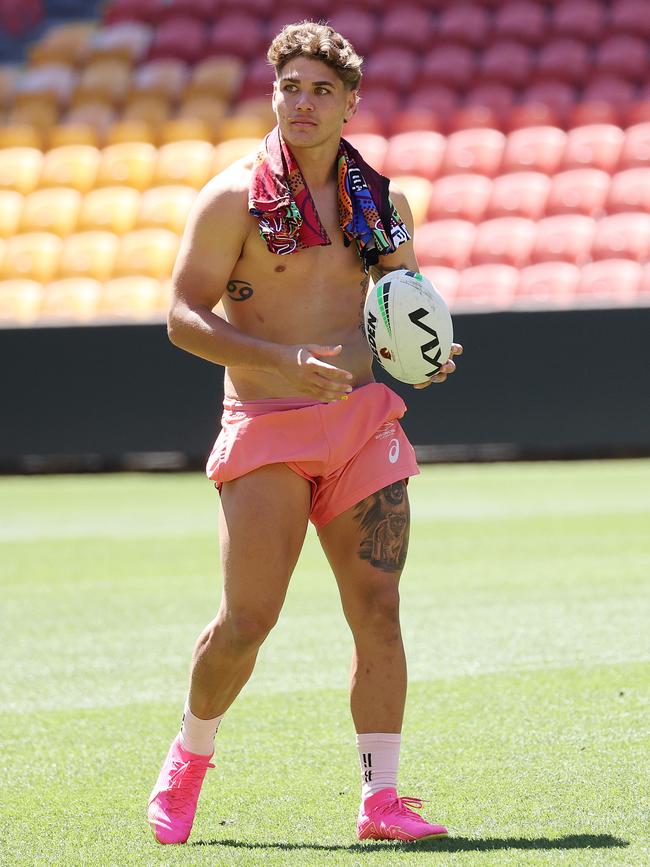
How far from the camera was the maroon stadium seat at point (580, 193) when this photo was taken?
54.3ft

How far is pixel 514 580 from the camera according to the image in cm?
848

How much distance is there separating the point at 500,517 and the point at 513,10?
33.3 ft

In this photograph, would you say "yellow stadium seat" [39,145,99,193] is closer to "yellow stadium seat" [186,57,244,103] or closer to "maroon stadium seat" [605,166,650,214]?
"yellow stadium seat" [186,57,244,103]

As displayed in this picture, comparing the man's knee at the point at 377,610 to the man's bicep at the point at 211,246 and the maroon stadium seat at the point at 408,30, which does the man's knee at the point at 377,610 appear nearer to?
the man's bicep at the point at 211,246

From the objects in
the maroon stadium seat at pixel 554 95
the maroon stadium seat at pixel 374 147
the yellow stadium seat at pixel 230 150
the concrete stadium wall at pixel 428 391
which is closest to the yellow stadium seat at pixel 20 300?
the concrete stadium wall at pixel 428 391

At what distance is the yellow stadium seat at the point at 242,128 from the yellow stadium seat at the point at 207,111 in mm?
108

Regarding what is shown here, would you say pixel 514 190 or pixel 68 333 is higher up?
pixel 514 190

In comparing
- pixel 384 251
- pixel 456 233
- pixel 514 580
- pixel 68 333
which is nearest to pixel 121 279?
pixel 68 333

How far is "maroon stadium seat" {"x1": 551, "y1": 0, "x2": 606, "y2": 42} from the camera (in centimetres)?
1859

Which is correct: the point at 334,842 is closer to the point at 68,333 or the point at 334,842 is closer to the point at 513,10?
the point at 68,333

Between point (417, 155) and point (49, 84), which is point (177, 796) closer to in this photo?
point (417, 155)

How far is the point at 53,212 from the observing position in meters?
17.9

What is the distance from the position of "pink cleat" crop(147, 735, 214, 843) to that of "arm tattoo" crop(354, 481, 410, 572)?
0.77 metres

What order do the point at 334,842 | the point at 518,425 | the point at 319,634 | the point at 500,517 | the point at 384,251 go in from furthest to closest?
the point at 518,425, the point at 500,517, the point at 319,634, the point at 384,251, the point at 334,842
